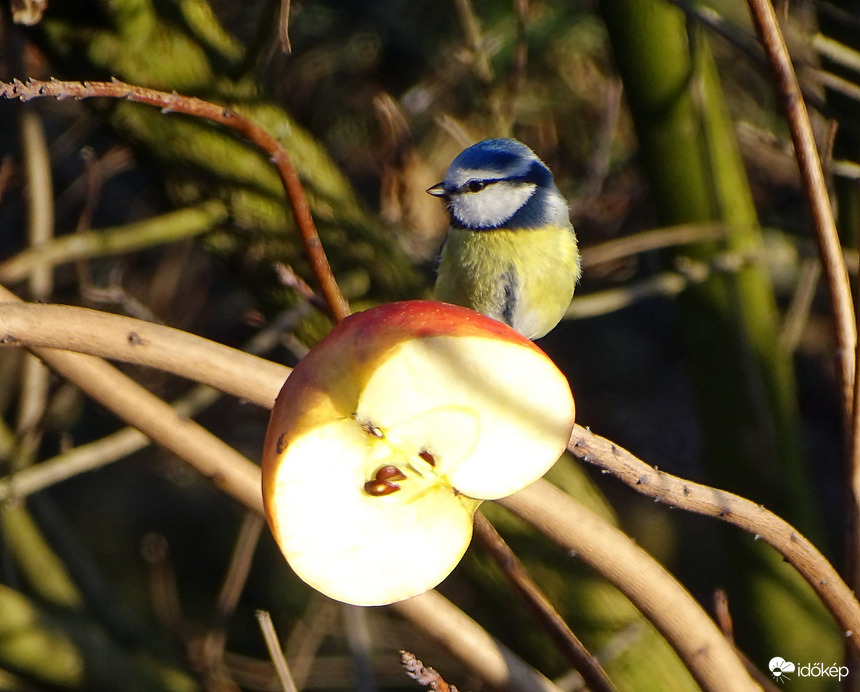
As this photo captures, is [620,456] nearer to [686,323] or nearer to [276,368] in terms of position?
[276,368]

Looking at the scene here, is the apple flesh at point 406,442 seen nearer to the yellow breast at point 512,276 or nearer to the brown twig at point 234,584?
the yellow breast at point 512,276

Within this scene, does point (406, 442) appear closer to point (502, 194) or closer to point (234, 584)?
point (502, 194)

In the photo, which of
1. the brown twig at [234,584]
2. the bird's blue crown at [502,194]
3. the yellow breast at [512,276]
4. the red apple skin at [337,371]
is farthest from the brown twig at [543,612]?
the brown twig at [234,584]

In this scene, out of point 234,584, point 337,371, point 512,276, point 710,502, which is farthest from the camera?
point 234,584

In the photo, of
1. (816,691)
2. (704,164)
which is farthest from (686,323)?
(816,691)

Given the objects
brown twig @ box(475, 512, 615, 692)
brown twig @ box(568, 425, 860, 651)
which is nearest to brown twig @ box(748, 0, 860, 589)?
brown twig @ box(568, 425, 860, 651)

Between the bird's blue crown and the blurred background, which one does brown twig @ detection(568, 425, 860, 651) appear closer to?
the blurred background

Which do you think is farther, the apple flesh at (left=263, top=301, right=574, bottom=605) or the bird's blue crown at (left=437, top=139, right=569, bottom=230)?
the bird's blue crown at (left=437, top=139, right=569, bottom=230)

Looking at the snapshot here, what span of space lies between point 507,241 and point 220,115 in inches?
30.6

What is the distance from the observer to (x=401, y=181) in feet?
7.23

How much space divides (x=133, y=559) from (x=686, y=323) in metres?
2.06

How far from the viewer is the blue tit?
4.75ft

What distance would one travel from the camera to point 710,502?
32.4 inches

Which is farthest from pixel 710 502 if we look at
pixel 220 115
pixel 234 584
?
pixel 234 584
